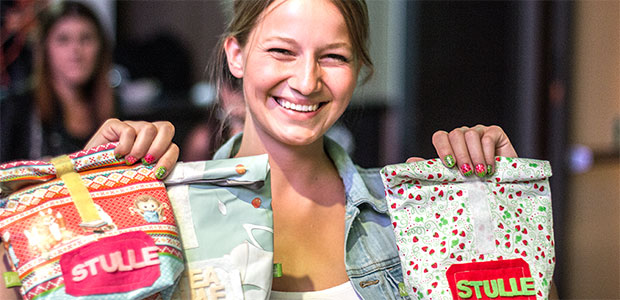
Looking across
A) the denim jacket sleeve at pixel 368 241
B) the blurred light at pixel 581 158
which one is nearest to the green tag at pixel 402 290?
the denim jacket sleeve at pixel 368 241

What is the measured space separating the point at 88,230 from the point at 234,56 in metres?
0.46

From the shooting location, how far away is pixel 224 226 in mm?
1018

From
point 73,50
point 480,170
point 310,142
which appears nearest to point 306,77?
point 310,142

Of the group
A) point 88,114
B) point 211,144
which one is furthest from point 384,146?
point 88,114

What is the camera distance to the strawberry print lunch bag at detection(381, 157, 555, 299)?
3.49 feet

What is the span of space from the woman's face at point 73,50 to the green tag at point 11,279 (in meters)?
2.04

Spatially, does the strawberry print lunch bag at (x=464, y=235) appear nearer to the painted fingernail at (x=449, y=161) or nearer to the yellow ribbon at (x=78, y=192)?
the painted fingernail at (x=449, y=161)

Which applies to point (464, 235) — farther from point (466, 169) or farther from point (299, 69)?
point (299, 69)

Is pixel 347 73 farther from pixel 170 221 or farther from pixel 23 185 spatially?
pixel 23 185

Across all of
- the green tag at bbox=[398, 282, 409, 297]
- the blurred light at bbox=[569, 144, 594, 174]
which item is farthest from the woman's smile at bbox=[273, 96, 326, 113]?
the blurred light at bbox=[569, 144, 594, 174]

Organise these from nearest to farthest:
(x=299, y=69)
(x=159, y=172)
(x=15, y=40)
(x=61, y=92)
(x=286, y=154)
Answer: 1. (x=159, y=172)
2. (x=299, y=69)
3. (x=286, y=154)
4. (x=15, y=40)
5. (x=61, y=92)

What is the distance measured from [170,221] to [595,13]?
2.87m

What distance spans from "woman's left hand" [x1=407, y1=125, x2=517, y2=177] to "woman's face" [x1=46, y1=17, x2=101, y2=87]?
2.08m

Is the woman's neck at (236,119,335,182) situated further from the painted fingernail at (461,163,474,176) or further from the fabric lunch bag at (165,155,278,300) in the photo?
the painted fingernail at (461,163,474,176)
